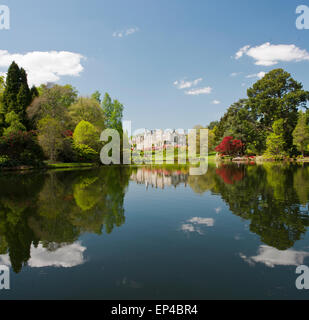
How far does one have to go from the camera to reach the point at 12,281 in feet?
12.1

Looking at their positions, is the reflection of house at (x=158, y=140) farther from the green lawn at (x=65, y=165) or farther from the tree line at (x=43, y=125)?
the green lawn at (x=65, y=165)

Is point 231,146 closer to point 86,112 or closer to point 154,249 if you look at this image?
point 86,112

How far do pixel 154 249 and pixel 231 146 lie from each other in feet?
146

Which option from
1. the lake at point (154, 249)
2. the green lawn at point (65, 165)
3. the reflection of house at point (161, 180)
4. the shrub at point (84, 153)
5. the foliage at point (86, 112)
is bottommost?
the lake at point (154, 249)

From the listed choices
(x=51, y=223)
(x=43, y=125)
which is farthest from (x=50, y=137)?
(x=51, y=223)

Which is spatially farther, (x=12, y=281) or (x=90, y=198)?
(x=90, y=198)

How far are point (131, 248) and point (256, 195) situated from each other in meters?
7.33

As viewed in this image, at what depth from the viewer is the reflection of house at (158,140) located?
218 feet

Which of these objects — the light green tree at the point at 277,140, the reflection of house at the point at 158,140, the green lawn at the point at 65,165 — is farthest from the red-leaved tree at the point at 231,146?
the green lawn at the point at 65,165

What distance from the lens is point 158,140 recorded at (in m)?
70.8

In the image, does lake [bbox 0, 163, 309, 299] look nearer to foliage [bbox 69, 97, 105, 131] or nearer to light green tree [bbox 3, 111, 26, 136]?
light green tree [bbox 3, 111, 26, 136]

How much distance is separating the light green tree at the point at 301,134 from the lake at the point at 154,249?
35359 millimetres
